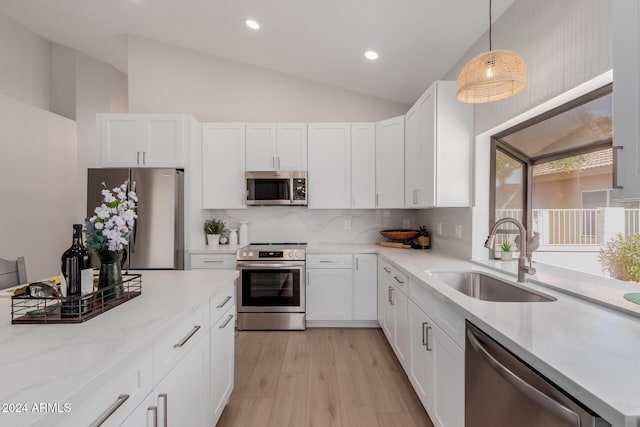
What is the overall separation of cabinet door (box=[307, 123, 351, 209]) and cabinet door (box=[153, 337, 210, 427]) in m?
2.31

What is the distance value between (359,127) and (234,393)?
2.91 m

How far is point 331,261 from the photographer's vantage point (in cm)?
331

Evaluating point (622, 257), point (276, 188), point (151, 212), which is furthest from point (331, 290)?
point (622, 257)

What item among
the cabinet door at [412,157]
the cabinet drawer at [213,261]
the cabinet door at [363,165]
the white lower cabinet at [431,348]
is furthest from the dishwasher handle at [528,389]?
the cabinet drawer at [213,261]

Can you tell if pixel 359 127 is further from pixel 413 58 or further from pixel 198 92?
pixel 198 92

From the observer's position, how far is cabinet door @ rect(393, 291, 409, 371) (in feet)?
7.16

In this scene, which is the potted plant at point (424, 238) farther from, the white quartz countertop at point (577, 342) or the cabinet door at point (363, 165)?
the white quartz countertop at point (577, 342)

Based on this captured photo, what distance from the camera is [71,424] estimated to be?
0.68 m

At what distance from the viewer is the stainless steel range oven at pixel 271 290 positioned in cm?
322

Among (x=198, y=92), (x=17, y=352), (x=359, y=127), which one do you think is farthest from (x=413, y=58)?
(x=17, y=352)

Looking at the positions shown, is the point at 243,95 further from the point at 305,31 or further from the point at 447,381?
the point at 447,381

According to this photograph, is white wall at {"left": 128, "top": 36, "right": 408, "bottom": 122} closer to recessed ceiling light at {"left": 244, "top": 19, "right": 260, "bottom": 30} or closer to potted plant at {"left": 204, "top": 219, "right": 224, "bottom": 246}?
recessed ceiling light at {"left": 244, "top": 19, "right": 260, "bottom": 30}

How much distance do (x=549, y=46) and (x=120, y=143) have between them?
147 inches

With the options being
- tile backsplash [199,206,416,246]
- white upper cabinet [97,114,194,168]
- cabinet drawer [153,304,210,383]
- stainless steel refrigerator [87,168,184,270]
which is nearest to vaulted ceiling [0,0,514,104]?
white upper cabinet [97,114,194,168]
